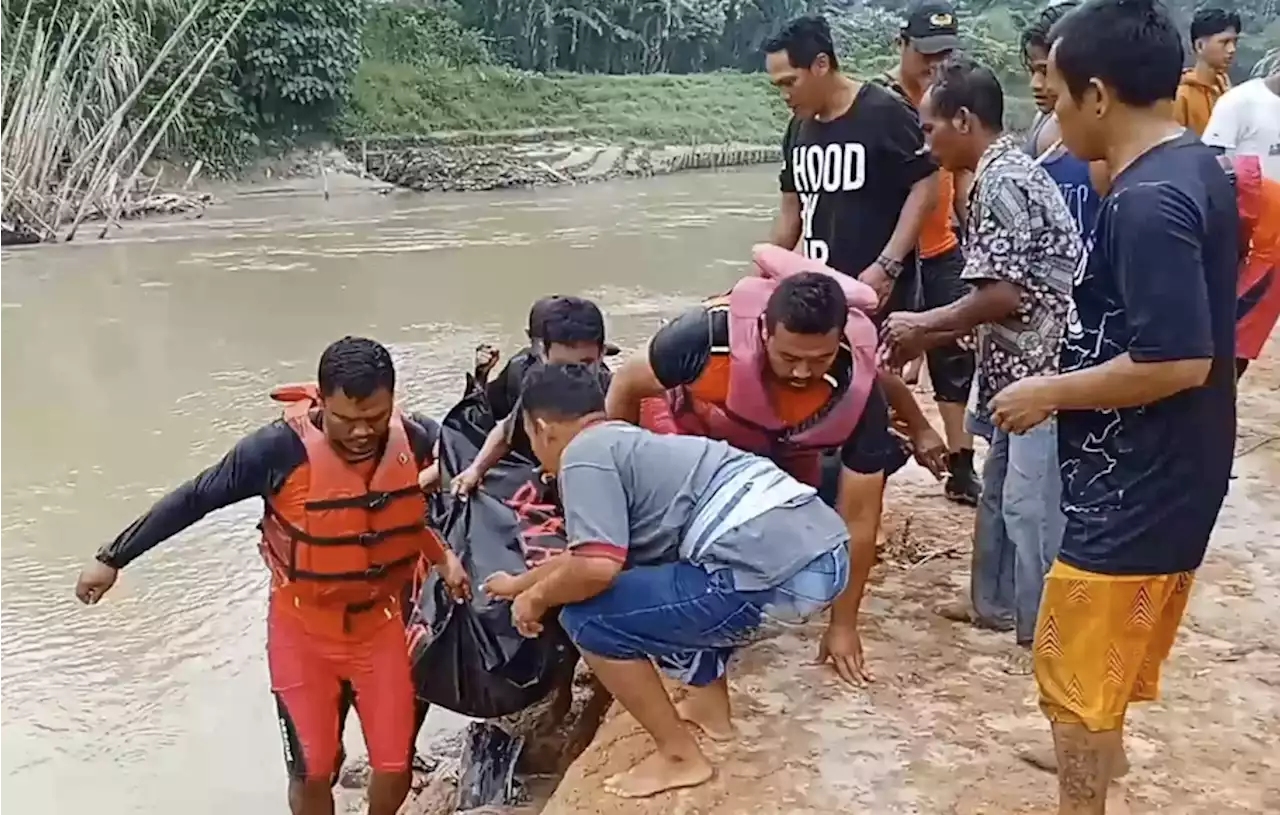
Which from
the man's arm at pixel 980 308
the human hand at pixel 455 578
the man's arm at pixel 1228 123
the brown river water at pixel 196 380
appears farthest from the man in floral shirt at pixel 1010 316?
the brown river water at pixel 196 380

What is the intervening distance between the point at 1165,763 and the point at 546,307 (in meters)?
2.06

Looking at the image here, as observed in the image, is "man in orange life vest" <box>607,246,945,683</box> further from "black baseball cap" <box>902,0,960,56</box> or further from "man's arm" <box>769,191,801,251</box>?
"black baseball cap" <box>902,0,960,56</box>

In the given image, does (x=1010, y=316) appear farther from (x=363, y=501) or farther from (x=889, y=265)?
(x=363, y=501)

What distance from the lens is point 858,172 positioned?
4.60 m

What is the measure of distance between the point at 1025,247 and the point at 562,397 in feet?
4.50

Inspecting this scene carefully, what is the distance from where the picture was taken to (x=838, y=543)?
3.12 meters

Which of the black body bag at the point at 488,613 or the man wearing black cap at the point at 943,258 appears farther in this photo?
the man wearing black cap at the point at 943,258

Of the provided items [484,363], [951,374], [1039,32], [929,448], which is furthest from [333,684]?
[1039,32]

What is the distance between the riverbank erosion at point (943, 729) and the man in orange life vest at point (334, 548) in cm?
59

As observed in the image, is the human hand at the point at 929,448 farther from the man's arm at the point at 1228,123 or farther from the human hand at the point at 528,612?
the man's arm at the point at 1228,123

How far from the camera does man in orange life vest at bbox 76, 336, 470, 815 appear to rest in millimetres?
3395

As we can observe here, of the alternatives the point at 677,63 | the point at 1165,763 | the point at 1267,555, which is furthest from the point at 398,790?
the point at 677,63

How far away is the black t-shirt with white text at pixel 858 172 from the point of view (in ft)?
15.0

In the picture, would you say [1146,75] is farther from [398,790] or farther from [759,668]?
[398,790]
